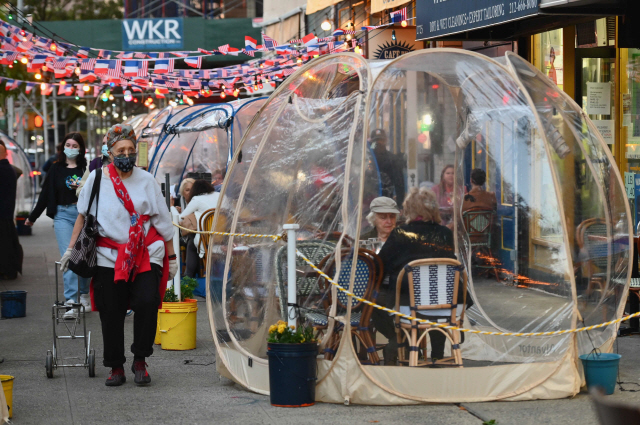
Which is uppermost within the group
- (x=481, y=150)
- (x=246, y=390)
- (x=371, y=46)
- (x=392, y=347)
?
(x=371, y=46)

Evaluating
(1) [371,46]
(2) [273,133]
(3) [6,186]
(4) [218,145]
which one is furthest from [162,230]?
(1) [371,46]

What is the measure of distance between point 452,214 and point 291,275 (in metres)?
1.22

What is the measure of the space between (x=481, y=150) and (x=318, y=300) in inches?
67.6

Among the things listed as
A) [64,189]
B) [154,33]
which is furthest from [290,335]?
[154,33]

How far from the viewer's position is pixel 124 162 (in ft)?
21.2

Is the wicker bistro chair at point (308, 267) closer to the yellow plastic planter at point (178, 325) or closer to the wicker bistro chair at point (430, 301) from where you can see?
the wicker bistro chair at point (430, 301)

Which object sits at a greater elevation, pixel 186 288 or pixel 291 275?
pixel 291 275

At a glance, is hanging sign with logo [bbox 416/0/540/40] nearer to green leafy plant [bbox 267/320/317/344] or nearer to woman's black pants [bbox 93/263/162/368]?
green leafy plant [bbox 267/320/317/344]

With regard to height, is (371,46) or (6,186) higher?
(371,46)

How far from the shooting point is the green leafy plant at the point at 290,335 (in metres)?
5.73

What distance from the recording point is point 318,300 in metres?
6.07

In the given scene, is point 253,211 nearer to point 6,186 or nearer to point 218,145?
point 6,186

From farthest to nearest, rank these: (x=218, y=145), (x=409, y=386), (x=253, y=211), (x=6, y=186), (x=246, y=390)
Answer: (x=218, y=145), (x=6, y=186), (x=253, y=211), (x=246, y=390), (x=409, y=386)

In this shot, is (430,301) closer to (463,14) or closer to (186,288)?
(186,288)
